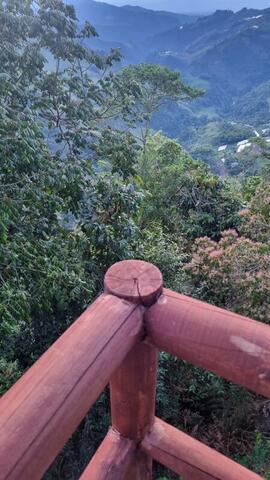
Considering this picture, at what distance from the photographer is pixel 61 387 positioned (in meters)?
0.58

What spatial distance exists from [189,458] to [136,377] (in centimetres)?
27

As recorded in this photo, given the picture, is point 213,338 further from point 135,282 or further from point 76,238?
point 76,238

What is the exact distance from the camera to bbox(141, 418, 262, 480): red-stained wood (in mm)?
938

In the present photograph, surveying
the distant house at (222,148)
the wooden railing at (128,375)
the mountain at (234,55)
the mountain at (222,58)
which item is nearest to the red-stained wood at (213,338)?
the wooden railing at (128,375)

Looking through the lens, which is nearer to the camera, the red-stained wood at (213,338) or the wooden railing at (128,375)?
the wooden railing at (128,375)

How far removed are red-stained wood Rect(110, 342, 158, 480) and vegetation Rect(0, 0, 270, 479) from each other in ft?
5.29

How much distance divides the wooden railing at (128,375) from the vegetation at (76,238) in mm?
1644

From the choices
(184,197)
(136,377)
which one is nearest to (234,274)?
(136,377)

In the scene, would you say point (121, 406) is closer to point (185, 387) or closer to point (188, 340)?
point (188, 340)

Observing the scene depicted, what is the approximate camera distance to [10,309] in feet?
8.16

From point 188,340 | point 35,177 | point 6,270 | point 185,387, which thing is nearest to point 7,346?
point 6,270

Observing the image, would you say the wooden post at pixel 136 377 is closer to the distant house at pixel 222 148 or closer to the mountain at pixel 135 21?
the distant house at pixel 222 148

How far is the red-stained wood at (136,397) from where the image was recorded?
2.73ft

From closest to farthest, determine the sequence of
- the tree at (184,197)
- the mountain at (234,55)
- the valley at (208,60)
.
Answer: the tree at (184,197) < the valley at (208,60) < the mountain at (234,55)
